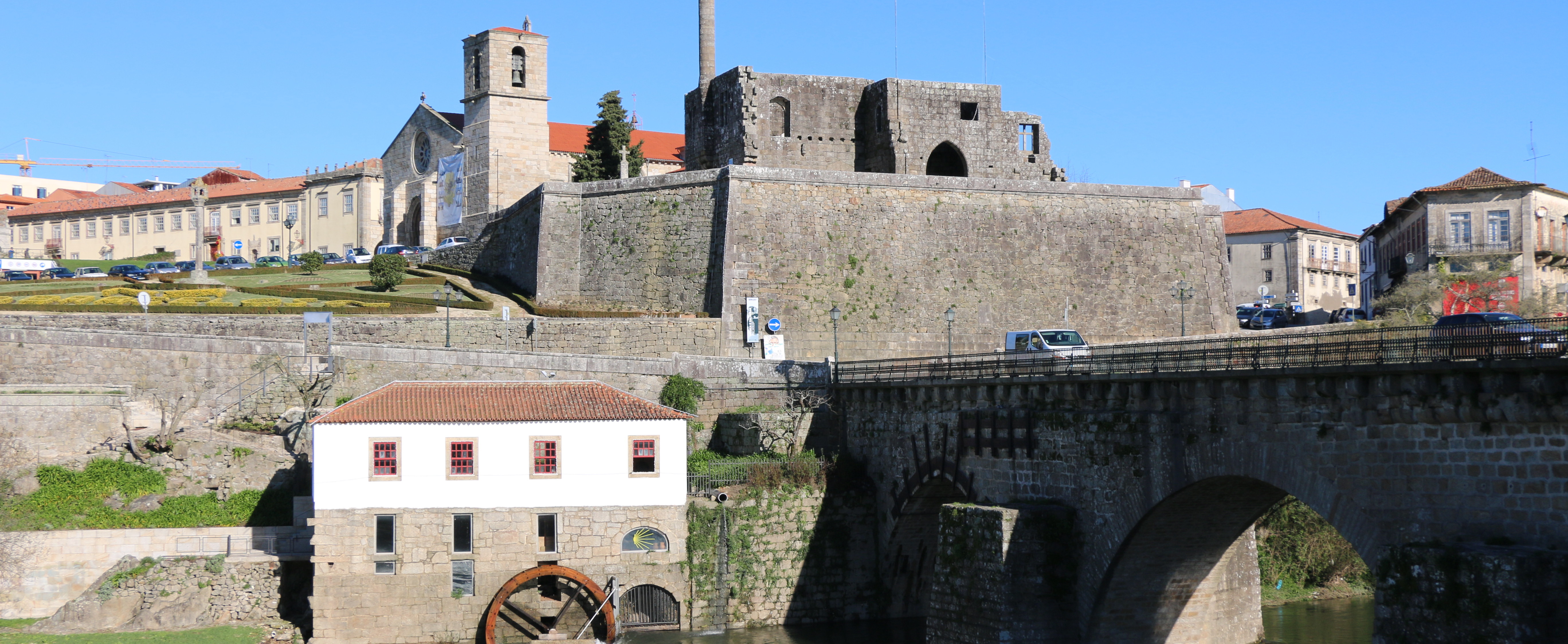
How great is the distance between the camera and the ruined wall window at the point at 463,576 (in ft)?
120

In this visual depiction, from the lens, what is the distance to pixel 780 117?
193 ft

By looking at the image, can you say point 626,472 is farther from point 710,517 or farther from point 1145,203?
point 1145,203

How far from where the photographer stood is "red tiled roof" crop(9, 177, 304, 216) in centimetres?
9669

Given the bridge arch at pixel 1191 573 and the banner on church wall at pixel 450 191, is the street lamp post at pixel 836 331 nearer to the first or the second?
the bridge arch at pixel 1191 573

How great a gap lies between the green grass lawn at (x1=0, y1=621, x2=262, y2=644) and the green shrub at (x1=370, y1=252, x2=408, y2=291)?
78.5 ft

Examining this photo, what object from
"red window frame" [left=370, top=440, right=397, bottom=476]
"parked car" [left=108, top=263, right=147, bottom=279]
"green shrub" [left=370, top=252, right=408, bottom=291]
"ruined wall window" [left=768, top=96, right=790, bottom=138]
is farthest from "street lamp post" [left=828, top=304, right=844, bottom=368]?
"parked car" [left=108, top=263, right=147, bottom=279]

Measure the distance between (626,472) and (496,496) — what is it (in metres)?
3.51

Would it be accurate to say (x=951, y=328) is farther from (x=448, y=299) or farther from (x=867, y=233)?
(x=448, y=299)

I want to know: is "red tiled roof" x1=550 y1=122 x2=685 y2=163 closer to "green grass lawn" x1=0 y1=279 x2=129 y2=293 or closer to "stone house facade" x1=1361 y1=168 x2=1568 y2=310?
"green grass lawn" x1=0 y1=279 x2=129 y2=293

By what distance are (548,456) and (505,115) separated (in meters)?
43.1

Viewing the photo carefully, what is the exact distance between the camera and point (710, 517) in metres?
39.2

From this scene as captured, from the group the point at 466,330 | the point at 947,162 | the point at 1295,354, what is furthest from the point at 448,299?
the point at 1295,354

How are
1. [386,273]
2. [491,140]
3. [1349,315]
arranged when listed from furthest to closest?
[491,140] < [386,273] < [1349,315]

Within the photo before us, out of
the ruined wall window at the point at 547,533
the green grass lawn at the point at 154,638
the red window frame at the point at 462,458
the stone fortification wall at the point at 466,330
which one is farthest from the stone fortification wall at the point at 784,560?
the green grass lawn at the point at 154,638
